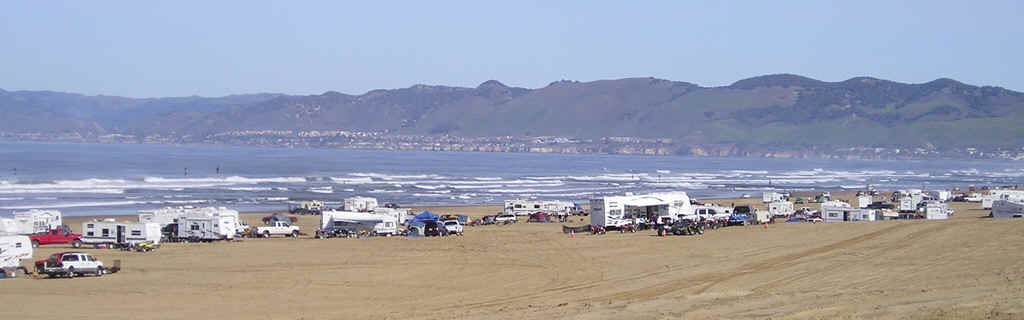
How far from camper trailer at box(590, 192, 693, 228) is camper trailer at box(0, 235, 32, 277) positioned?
55.9 feet

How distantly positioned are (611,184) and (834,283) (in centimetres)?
6812

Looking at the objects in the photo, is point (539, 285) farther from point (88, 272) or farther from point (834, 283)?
point (88, 272)

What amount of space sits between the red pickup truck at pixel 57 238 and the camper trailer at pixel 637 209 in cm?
1569

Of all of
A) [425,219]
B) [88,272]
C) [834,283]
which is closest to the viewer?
[834,283]

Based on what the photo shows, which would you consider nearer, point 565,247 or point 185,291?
point 185,291

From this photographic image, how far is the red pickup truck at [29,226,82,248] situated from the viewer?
31.6 metres

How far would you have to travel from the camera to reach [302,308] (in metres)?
19.1

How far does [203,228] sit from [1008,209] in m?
26.9

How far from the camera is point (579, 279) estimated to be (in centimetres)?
2194

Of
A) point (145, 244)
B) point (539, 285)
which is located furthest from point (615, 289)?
point (145, 244)

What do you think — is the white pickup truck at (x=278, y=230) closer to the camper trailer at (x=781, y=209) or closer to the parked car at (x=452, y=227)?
the parked car at (x=452, y=227)

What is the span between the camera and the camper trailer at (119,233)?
3039 centimetres

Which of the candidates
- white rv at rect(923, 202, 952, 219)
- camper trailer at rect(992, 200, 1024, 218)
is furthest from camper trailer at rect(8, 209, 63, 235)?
camper trailer at rect(992, 200, 1024, 218)

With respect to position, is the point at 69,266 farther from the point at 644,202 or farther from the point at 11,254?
the point at 644,202
